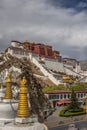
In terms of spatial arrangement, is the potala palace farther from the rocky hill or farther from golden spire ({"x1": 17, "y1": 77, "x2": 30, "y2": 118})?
golden spire ({"x1": 17, "y1": 77, "x2": 30, "y2": 118})

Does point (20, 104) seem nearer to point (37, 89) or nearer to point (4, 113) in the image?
point (4, 113)

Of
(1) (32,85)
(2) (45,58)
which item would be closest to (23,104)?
(1) (32,85)

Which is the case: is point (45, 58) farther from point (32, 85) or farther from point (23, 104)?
point (23, 104)

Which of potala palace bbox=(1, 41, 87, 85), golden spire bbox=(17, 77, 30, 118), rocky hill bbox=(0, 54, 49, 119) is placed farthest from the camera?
potala palace bbox=(1, 41, 87, 85)

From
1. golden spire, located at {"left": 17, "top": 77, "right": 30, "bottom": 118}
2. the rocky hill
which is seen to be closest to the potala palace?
the rocky hill

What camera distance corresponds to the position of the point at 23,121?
1020cm

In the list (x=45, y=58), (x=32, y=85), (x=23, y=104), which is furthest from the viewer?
(x=45, y=58)

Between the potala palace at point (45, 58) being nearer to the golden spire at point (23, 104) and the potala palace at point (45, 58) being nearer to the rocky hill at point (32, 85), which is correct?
the rocky hill at point (32, 85)

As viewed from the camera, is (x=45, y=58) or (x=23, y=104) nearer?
(x=23, y=104)

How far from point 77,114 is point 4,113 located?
133ft

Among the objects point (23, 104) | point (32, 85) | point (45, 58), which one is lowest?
point (23, 104)

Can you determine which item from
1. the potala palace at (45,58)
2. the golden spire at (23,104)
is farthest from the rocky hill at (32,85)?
the potala palace at (45,58)

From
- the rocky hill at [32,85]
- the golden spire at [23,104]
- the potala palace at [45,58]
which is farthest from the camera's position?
the potala palace at [45,58]

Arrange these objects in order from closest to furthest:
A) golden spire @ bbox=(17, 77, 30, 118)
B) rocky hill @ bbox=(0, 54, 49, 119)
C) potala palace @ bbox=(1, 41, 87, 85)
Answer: golden spire @ bbox=(17, 77, 30, 118) → rocky hill @ bbox=(0, 54, 49, 119) → potala palace @ bbox=(1, 41, 87, 85)
